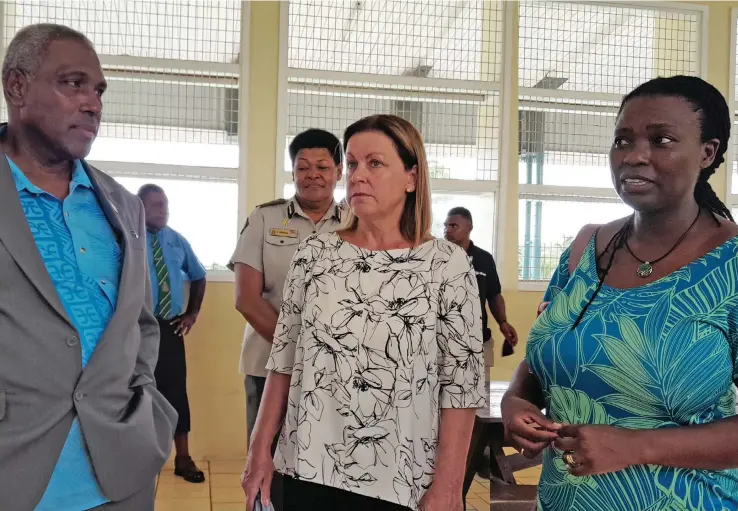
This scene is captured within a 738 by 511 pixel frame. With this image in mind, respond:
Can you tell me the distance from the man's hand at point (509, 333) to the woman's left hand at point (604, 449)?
417 cm

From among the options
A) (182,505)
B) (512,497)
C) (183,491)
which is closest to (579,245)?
(512,497)

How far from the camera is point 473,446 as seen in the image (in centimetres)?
317

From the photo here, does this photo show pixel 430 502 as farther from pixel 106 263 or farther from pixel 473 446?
pixel 473 446

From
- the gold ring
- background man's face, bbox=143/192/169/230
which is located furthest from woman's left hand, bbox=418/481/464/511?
background man's face, bbox=143/192/169/230

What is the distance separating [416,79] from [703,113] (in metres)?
4.42

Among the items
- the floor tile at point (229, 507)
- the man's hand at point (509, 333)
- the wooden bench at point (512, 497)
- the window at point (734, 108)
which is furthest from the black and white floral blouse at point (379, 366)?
the window at point (734, 108)

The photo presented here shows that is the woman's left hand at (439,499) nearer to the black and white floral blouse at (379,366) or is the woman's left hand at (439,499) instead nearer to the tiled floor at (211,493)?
the black and white floral blouse at (379,366)

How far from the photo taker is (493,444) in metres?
3.36

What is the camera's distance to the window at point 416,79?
5340 millimetres

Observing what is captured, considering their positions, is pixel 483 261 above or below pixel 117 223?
below

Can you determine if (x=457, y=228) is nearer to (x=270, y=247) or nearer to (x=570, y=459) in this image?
(x=270, y=247)

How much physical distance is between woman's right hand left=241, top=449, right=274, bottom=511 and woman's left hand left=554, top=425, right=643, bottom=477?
0.89 meters

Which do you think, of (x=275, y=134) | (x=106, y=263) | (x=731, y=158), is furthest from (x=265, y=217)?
(x=731, y=158)

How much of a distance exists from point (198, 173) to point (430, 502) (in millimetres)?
3943
